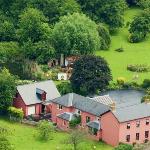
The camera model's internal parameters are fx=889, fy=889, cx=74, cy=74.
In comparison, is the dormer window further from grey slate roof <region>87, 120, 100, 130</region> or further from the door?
grey slate roof <region>87, 120, 100, 130</region>

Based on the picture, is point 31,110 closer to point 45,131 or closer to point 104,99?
point 45,131

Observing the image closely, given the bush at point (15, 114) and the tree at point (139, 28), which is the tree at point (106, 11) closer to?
the tree at point (139, 28)

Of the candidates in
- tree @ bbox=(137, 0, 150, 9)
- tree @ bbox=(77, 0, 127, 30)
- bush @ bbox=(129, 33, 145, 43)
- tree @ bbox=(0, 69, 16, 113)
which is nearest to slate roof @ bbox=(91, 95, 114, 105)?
tree @ bbox=(0, 69, 16, 113)

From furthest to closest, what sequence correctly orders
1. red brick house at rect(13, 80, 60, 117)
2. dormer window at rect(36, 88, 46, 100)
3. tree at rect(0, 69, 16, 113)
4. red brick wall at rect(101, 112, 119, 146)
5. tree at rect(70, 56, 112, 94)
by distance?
tree at rect(70, 56, 112, 94), dormer window at rect(36, 88, 46, 100), red brick house at rect(13, 80, 60, 117), tree at rect(0, 69, 16, 113), red brick wall at rect(101, 112, 119, 146)

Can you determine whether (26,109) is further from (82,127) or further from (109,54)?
(109,54)

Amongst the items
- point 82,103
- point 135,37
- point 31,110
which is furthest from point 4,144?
point 135,37

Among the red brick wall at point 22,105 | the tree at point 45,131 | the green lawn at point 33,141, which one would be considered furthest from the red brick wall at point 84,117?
the red brick wall at point 22,105
